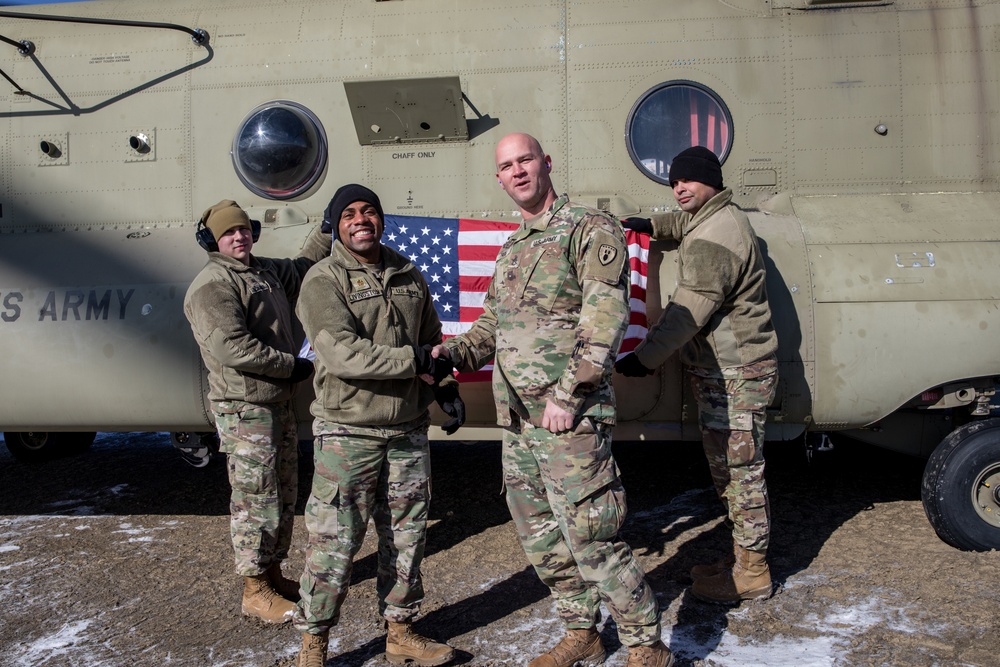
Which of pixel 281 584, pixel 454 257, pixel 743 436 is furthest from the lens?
pixel 454 257

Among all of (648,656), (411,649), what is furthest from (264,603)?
(648,656)

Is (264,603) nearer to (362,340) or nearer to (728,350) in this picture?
(362,340)

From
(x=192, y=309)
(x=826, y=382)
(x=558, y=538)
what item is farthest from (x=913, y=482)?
(x=192, y=309)

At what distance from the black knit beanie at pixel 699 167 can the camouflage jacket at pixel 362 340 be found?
1.38m

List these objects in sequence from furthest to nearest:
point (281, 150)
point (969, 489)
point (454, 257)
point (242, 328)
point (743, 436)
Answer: point (281, 150), point (454, 257), point (969, 489), point (743, 436), point (242, 328)

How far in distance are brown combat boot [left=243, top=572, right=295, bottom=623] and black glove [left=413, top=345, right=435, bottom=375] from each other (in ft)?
4.47

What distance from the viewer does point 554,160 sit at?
15.5 feet

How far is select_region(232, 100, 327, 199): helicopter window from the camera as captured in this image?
4.84m

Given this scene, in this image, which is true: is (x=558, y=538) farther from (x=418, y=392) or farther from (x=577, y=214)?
(x=577, y=214)

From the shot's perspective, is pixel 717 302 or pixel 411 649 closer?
pixel 411 649

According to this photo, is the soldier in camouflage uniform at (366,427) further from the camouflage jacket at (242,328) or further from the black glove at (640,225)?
the black glove at (640,225)

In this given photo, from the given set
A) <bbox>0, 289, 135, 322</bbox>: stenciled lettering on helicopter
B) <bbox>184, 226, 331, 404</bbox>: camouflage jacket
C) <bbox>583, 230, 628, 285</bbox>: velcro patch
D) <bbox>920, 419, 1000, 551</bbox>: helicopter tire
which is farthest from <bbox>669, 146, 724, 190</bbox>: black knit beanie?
<bbox>0, 289, 135, 322</bbox>: stenciled lettering on helicopter

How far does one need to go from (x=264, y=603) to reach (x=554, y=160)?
274 centimetres

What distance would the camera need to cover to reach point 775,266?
4.17 metres
